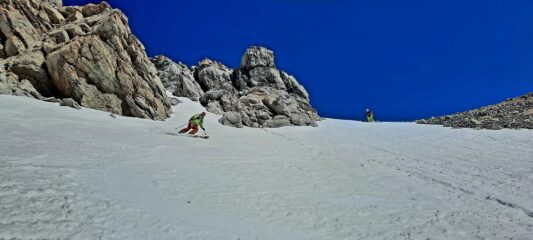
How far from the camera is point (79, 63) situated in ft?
123

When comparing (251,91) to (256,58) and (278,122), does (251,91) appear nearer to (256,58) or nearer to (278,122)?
(278,122)

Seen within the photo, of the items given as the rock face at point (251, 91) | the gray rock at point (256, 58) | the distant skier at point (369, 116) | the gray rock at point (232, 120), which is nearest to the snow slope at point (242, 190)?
the gray rock at point (232, 120)

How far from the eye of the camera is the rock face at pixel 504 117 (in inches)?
1326

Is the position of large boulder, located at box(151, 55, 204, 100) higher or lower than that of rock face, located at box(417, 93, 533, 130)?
higher

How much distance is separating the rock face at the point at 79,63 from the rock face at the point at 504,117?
31.6 meters

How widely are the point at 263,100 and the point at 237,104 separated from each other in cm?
411

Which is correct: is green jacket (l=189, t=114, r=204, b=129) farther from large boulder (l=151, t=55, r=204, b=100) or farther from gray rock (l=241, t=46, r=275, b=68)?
gray rock (l=241, t=46, r=275, b=68)

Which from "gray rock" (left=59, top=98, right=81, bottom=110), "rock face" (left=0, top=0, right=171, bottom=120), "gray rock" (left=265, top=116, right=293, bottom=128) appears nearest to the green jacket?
"rock face" (left=0, top=0, right=171, bottom=120)

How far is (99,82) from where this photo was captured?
125 ft

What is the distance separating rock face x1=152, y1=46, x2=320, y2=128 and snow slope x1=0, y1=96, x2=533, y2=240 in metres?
24.6

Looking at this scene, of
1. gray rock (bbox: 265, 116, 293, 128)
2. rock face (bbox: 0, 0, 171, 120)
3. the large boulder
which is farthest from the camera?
the large boulder

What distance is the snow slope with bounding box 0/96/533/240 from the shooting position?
353 inches

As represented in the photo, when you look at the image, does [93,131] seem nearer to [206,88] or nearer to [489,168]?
[489,168]

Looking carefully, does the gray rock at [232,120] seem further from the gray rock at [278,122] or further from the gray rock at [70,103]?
the gray rock at [70,103]
